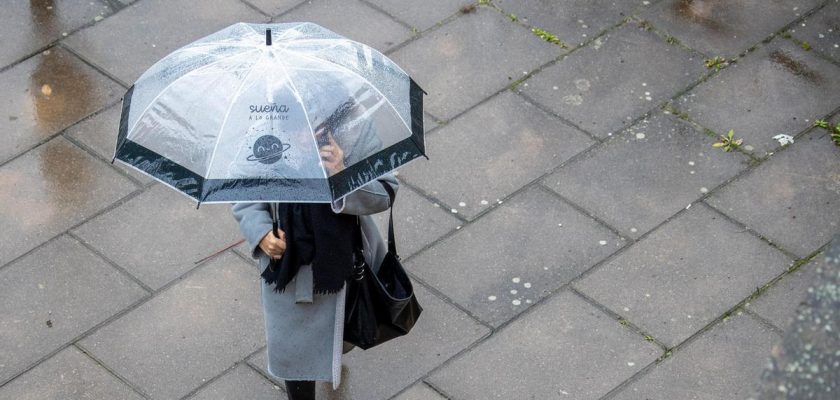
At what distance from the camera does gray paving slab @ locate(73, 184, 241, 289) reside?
628 centimetres

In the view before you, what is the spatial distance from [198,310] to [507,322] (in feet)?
5.11

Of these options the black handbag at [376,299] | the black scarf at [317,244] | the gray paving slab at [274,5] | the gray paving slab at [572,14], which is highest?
the black scarf at [317,244]

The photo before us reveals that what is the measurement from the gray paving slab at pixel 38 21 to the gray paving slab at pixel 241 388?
Answer: 306 centimetres

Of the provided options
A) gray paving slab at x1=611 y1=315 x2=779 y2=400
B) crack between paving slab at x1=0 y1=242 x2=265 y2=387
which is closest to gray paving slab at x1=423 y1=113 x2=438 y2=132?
crack between paving slab at x1=0 y1=242 x2=265 y2=387

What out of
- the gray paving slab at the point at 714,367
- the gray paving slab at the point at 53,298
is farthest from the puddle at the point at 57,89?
the gray paving slab at the point at 714,367

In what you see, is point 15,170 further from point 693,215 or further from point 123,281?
point 693,215

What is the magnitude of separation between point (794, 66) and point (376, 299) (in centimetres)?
377

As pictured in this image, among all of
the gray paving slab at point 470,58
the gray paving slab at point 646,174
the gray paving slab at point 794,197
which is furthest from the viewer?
the gray paving slab at point 470,58

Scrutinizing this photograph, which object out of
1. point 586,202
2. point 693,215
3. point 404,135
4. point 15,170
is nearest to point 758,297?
point 693,215

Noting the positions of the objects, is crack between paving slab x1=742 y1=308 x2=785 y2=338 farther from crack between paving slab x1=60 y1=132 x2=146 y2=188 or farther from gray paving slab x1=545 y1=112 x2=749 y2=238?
crack between paving slab x1=60 y1=132 x2=146 y2=188

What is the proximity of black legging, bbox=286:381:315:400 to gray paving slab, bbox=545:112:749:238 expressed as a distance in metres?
2.05

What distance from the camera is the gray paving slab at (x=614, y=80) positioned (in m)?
7.16

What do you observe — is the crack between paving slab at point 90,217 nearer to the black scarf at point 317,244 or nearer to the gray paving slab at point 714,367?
the black scarf at point 317,244

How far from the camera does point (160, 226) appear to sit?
650 cm
